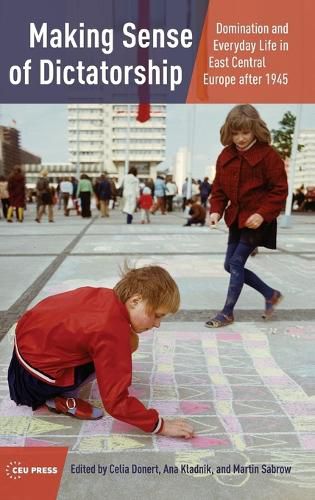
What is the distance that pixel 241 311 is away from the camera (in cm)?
377

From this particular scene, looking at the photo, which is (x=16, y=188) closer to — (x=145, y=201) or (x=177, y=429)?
(x=145, y=201)

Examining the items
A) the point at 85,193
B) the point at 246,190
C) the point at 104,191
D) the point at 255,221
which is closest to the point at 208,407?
the point at 255,221

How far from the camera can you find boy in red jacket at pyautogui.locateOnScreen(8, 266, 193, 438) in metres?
1.75

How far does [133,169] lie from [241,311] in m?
9.45

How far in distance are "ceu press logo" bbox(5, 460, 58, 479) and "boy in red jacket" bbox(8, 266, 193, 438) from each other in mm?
271

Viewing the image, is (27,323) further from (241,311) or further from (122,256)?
(122,256)

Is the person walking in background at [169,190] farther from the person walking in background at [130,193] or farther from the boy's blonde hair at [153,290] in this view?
the boy's blonde hair at [153,290]

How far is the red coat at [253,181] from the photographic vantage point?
324 centimetres

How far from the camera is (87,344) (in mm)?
1809

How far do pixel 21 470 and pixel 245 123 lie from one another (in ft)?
7.64

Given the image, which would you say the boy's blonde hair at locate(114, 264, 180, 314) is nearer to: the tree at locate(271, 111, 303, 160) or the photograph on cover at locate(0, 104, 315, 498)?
the photograph on cover at locate(0, 104, 315, 498)

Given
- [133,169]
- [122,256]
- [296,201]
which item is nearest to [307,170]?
[296,201]

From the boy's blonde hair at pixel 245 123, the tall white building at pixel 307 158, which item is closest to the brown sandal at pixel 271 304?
the boy's blonde hair at pixel 245 123

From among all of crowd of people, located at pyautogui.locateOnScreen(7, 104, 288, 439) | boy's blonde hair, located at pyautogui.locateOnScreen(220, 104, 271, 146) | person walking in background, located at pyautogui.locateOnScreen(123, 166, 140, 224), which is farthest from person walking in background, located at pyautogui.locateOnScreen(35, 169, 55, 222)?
crowd of people, located at pyautogui.locateOnScreen(7, 104, 288, 439)
